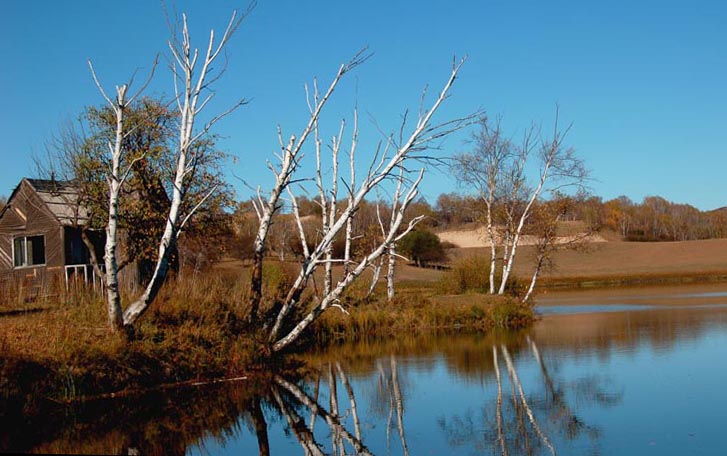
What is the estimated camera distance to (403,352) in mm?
21453

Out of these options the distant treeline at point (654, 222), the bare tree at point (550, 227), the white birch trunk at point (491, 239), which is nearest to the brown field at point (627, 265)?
the distant treeline at point (654, 222)

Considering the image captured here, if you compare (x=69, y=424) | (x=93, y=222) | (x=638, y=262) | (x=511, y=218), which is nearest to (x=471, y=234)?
(x=638, y=262)

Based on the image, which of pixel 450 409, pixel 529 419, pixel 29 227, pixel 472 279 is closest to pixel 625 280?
pixel 472 279

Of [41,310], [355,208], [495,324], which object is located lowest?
[495,324]

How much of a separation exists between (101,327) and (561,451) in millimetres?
9940

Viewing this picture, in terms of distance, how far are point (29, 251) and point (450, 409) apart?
89.7 feet

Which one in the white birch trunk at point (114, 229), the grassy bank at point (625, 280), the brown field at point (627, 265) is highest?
the white birch trunk at point (114, 229)

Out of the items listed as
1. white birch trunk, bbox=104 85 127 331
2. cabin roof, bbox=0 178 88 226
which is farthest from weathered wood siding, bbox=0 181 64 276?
white birch trunk, bbox=104 85 127 331

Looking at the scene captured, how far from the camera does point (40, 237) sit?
3409 cm

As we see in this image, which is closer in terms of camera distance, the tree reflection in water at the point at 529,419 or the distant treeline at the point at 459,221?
the tree reflection in water at the point at 529,419

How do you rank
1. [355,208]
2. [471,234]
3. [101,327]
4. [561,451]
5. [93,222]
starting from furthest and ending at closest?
[471,234] → [93,222] → [355,208] → [101,327] → [561,451]

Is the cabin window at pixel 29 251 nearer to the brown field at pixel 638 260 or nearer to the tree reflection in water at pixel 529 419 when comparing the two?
the tree reflection in water at pixel 529 419

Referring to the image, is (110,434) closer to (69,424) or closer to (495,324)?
(69,424)

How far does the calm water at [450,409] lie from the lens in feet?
33.9
